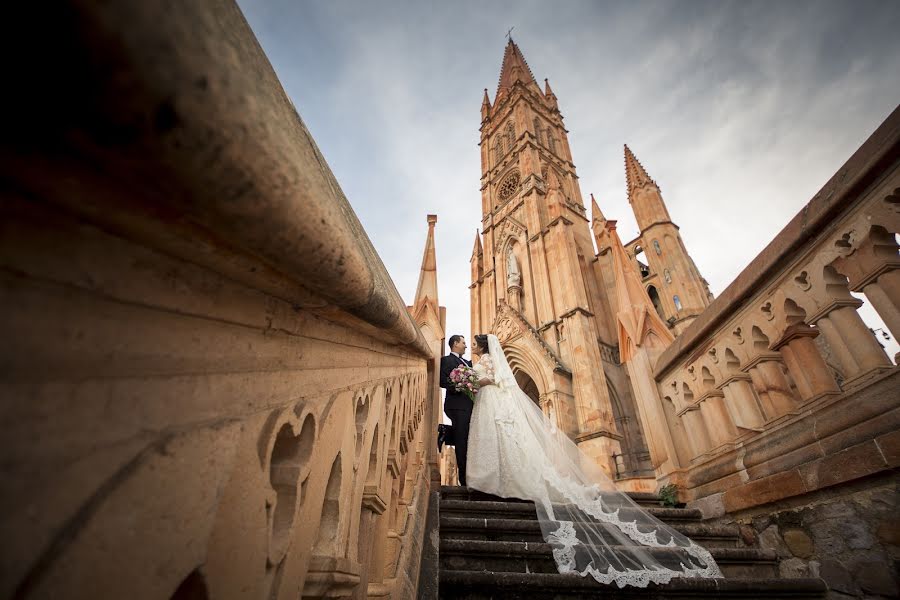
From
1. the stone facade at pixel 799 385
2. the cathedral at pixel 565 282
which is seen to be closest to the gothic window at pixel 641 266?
the cathedral at pixel 565 282

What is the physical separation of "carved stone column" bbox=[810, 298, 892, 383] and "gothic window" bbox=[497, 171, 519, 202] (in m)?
17.7

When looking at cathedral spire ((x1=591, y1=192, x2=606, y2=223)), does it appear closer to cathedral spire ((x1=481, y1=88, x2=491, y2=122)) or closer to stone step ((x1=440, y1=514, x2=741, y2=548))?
cathedral spire ((x1=481, y1=88, x2=491, y2=122))

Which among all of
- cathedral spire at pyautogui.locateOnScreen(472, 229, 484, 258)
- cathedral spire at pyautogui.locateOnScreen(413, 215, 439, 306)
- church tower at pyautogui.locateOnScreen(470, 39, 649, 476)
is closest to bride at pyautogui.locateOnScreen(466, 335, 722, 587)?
cathedral spire at pyautogui.locateOnScreen(413, 215, 439, 306)

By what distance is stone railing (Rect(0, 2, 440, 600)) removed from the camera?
33cm

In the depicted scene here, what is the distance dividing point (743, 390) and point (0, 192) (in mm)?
3846

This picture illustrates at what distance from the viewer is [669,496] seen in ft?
12.2

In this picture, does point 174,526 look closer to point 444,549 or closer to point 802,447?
point 444,549

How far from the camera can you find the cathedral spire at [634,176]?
49.8ft

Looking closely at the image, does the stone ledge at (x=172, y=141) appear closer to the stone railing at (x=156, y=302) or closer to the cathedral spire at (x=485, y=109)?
the stone railing at (x=156, y=302)

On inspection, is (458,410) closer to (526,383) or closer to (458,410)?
(458,410)

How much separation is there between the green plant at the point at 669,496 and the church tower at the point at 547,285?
19.3 feet

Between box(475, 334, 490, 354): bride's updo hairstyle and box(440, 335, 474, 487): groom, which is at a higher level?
box(475, 334, 490, 354): bride's updo hairstyle

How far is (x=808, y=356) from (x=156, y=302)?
3300mm

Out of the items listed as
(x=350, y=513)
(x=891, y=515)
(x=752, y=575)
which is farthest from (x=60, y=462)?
(x=752, y=575)
